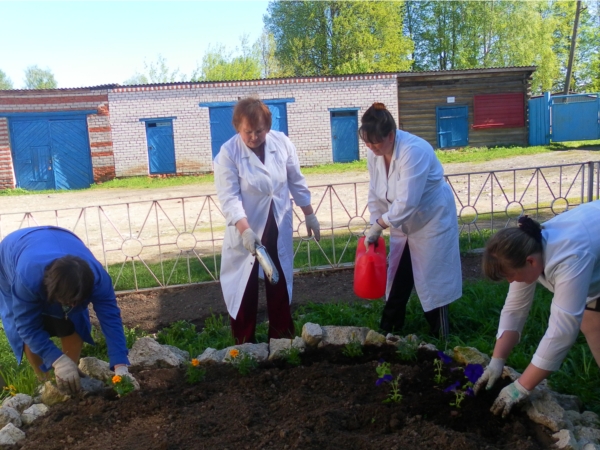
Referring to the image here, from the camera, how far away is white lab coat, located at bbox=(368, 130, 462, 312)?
3.51 m

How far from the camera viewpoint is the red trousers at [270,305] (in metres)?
3.86

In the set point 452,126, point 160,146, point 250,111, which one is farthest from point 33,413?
point 452,126

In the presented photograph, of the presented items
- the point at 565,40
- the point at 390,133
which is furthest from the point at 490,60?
the point at 390,133

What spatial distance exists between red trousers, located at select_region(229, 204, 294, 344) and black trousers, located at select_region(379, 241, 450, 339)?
2.15 feet

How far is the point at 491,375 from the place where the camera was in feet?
8.80

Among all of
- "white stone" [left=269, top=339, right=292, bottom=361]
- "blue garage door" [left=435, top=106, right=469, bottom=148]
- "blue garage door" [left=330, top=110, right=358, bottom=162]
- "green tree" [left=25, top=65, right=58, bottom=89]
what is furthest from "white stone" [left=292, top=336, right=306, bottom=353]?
"green tree" [left=25, top=65, right=58, bottom=89]

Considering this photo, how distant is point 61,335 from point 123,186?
16337 mm

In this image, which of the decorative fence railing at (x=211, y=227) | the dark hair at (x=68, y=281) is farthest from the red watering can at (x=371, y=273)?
the decorative fence railing at (x=211, y=227)

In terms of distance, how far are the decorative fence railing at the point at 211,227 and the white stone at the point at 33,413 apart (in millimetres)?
2751

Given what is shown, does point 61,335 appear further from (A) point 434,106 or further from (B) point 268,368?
(A) point 434,106

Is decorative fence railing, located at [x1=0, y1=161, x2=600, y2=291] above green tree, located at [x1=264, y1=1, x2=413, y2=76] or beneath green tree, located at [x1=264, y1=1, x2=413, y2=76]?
beneath

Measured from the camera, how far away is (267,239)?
3859 millimetres

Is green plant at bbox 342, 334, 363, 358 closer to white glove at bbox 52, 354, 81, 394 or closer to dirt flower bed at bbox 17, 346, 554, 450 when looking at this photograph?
dirt flower bed at bbox 17, 346, 554, 450

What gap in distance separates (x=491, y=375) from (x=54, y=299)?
1.96 metres
